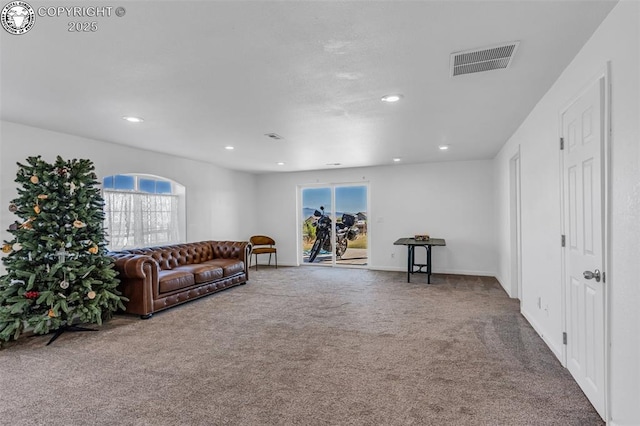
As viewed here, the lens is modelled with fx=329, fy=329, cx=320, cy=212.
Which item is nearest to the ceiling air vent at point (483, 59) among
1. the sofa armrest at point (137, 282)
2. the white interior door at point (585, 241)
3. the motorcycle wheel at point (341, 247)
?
the white interior door at point (585, 241)

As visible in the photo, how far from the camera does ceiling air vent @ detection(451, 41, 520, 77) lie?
7.27 feet

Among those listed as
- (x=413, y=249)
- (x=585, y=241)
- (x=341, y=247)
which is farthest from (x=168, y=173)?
(x=585, y=241)

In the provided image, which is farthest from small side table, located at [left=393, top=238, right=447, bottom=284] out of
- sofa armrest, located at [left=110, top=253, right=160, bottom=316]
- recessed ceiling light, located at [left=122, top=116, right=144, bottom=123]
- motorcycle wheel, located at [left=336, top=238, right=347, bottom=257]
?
recessed ceiling light, located at [left=122, top=116, right=144, bottom=123]

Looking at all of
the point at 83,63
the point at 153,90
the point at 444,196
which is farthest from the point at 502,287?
the point at 83,63

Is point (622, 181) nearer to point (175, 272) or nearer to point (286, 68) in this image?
point (286, 68)

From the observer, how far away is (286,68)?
2473mm

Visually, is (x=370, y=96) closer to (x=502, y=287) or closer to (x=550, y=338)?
(x=550, y=338)

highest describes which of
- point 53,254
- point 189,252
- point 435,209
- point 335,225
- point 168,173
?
point 168,173

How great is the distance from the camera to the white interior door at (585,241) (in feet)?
6.66

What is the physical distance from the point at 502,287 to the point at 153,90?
585cm

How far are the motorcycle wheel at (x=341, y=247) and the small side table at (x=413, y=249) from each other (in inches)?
60.7

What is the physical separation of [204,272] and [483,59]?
469 centimetres

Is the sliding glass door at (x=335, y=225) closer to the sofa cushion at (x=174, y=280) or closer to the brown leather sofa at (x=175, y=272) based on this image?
the brown leather sofa at (x=175, y=272)

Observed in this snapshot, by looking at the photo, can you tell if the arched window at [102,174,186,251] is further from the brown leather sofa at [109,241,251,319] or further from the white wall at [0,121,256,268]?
the brown leather sofa at [109,241,251,319]
